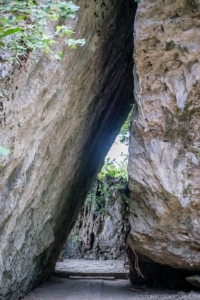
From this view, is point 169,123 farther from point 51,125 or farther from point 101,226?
point 101,226

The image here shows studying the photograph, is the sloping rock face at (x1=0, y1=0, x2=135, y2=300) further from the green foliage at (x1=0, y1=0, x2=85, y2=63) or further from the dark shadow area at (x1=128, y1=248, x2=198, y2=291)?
the dark shadow area at (x1=128, y1=248, x2=198, y2=291)

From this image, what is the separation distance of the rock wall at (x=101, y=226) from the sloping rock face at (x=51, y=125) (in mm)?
5027

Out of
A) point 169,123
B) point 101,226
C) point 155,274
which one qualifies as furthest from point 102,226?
point 169,123

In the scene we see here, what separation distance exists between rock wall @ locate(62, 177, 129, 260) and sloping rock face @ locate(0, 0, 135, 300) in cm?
503

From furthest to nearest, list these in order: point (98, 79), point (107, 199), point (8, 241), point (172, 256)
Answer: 1. point (107, 199)
2. point (98, 79)
3. point (172, 256)
4. point (8, 241)

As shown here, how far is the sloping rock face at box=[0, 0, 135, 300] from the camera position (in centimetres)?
368

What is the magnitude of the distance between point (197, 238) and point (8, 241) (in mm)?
3114

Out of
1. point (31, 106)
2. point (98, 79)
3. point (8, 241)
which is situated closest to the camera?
point (31, 106)

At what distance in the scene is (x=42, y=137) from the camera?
14.3 feet

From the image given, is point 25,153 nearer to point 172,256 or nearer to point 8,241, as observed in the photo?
point 8,241

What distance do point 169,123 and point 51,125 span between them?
6.69 feet

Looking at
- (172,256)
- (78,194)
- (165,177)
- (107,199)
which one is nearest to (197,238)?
(172,256)

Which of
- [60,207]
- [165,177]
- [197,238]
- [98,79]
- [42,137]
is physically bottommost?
[197,238]

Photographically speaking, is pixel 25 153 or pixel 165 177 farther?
pixel 165 177
